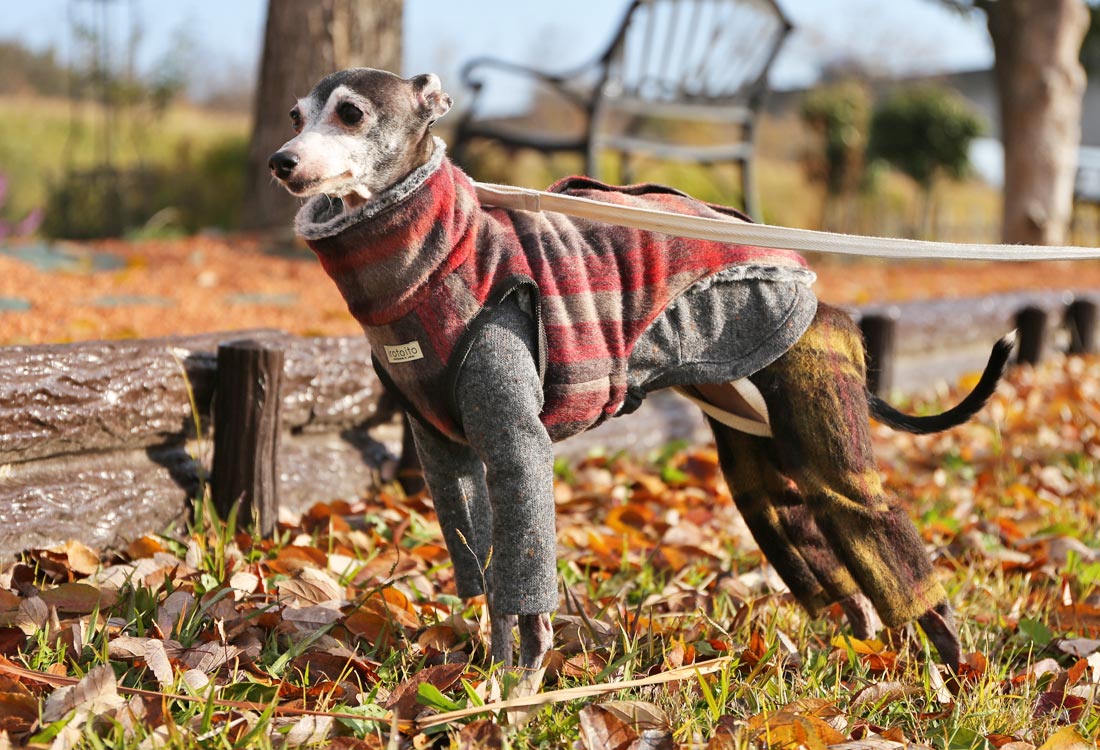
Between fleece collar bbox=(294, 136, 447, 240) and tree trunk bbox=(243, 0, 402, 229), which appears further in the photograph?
tree trunk bbox=(243, 0, 402, 229)

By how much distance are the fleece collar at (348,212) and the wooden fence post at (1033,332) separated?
Result: 18.0 ft

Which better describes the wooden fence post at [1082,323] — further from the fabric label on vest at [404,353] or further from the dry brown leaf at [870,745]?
the fabric label on vest at [404,353]

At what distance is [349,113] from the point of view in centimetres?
173

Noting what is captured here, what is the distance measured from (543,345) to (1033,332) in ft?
17.8

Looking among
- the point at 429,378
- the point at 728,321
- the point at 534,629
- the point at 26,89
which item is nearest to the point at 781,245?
the point at 728,321

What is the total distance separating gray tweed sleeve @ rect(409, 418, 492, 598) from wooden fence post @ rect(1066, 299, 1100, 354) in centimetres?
609

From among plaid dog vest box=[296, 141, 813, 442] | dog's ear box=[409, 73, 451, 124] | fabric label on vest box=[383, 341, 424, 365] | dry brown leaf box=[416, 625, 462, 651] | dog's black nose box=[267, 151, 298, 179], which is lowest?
dry brown leaf box=[416, 625, 462, 651]

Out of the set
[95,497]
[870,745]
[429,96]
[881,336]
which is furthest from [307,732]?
[881,336]

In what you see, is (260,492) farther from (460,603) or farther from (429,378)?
(429,378)

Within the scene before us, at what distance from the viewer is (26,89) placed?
1655 cm

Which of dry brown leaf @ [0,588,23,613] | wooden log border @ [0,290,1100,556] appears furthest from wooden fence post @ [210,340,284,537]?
dry brown leaf @ [0,588,23,613]

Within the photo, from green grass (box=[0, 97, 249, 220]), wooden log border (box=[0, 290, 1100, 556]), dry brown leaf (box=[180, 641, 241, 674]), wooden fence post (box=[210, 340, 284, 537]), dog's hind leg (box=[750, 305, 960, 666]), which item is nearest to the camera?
dry brown leaf (box=[180, 641, 241, 674])

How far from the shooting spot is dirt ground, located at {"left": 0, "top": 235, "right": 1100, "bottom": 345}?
3.87 meters

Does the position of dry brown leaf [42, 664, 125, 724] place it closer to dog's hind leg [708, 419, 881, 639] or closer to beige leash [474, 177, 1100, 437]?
beige leash [474, 177, 1100, 437]
